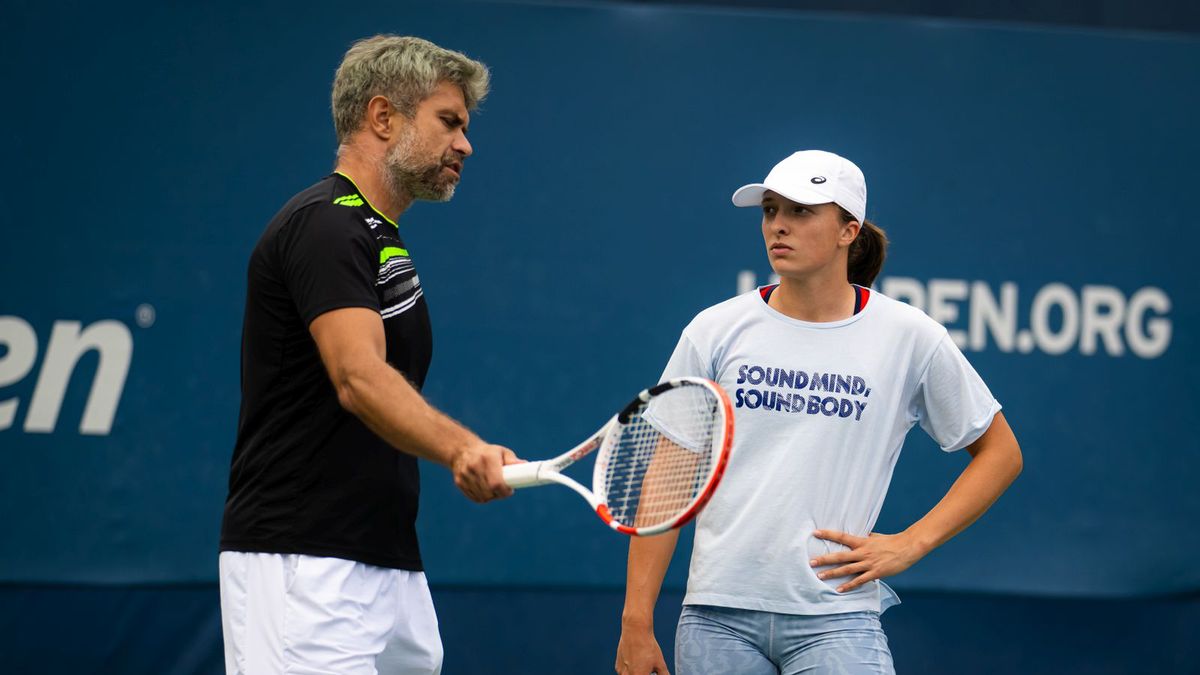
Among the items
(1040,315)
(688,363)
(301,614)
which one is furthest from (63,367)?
(1040,315)

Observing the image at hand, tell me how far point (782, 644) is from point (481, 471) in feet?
2.54

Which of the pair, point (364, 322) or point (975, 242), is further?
point (975, 242)

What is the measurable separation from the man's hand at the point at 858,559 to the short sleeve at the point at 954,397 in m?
0.25

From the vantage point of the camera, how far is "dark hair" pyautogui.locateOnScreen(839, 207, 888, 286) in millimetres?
2969

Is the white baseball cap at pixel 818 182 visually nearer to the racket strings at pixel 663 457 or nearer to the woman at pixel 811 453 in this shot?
the woman at pixel 811 453

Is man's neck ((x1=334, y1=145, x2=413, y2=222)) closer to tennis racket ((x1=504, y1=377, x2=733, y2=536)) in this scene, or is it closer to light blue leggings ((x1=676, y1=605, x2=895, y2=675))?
tennis racket ((x1=504, y1=377, x2=733, y2=536))

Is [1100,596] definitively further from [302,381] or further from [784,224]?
[302,381]

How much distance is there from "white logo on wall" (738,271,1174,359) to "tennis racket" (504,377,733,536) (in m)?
2.23

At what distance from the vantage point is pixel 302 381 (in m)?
2.45

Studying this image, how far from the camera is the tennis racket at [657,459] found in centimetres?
222

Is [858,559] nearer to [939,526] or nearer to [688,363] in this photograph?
[939,526]

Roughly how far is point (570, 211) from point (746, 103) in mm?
689

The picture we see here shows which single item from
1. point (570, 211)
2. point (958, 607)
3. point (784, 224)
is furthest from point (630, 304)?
point (784, 224)

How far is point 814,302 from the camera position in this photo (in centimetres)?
274
